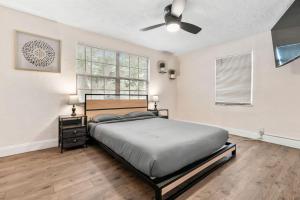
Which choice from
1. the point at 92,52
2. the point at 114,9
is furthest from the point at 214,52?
the point at 92,52

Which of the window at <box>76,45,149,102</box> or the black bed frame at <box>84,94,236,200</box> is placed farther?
the window at <box>76,45,149,102</box>

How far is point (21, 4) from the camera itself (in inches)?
102

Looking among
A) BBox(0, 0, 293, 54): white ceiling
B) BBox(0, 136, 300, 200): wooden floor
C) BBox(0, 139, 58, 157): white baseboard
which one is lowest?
BBox(0, 136, 300, 200): wooden floor

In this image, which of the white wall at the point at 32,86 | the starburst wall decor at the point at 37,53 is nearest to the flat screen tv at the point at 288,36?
the white wall at the point at 32,86

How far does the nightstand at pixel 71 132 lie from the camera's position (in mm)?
2839

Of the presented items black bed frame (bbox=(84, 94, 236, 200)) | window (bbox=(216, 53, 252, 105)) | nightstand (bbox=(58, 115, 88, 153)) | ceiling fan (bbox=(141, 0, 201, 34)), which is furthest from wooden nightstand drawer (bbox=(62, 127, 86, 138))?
window (bbox=(216, 53, 252, 105))

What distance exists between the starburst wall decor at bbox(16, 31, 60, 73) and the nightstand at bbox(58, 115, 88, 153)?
1.11m

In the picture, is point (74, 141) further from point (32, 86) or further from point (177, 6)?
point (177, 6)

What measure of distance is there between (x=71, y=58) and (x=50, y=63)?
44cm

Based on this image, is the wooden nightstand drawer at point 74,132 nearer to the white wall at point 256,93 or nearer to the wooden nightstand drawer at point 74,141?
the wooden nightstand drawer at point 74,141

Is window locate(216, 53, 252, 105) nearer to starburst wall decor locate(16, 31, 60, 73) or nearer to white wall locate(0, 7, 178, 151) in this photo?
white wall locate(0, 7, 178, 151)

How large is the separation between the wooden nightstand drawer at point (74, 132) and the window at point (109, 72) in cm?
83

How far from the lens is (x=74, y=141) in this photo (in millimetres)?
2945

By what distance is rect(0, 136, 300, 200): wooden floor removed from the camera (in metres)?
1.64
